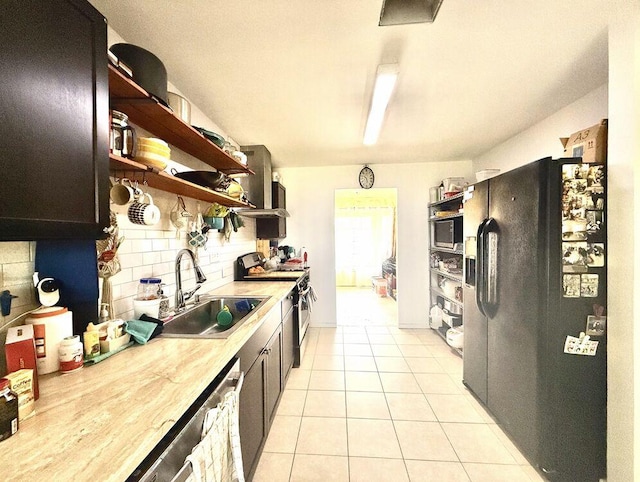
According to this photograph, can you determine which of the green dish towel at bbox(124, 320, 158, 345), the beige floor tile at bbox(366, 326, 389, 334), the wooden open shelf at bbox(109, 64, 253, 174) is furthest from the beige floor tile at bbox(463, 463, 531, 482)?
the wooden open shelf at bbox(109, 64, 253, 174)

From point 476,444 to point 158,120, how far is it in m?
2.89

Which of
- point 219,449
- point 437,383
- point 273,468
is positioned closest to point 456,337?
point 437,383

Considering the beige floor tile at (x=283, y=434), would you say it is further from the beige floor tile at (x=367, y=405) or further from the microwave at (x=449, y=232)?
the microwave at (x=449, y=232)

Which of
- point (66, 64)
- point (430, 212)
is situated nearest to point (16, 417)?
point (66, 64)

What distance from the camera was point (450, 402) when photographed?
229 centimetres

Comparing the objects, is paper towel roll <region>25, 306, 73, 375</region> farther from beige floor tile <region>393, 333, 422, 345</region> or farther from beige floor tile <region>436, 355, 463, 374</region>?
beige floor tile <region>393, 333, 422, 345</region>

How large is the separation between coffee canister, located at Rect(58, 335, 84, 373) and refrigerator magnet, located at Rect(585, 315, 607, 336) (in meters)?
2.48

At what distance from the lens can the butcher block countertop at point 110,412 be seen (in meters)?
0.60

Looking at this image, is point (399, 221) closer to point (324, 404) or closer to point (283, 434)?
point (324, 404)

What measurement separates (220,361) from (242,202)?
5.32 feet

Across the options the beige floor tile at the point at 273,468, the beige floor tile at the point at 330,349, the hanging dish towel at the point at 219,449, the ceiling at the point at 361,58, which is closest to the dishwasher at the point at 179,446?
the hanging dish towel at the point at 219,449

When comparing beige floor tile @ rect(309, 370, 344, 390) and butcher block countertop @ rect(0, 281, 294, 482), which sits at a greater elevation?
butcher block countertop @ rect(0, 281, 294, 482)

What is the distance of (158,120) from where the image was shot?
4.87 feet

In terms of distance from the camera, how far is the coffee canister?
38.7 inches
